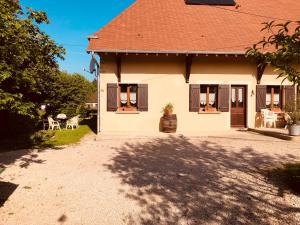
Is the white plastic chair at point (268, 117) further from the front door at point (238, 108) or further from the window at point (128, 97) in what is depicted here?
the window at point (128, 97)

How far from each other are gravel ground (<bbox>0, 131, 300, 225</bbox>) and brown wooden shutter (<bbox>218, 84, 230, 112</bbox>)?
3856mm

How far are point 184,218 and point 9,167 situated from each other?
4.67 meters

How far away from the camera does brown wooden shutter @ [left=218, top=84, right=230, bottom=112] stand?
41.2 feet

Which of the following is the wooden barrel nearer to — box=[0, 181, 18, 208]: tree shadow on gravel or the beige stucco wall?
the beige stucco wall

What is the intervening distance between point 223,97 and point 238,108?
43.8 inches

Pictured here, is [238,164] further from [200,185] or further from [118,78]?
[118,78]

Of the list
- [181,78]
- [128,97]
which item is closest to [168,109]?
[181,78]

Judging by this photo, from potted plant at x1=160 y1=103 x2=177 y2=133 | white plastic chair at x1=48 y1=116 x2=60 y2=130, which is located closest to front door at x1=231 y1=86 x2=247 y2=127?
potted plant at x1=160 y1=103 x2=177 y2=133

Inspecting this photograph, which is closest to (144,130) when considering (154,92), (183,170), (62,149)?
(154,92)

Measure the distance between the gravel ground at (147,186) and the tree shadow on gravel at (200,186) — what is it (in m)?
0.01

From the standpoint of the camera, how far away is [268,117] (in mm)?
12602

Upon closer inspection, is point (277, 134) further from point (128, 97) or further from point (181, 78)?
point (128, 97)

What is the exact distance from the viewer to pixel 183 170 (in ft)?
20.9

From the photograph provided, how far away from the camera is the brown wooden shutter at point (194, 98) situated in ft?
40.4
